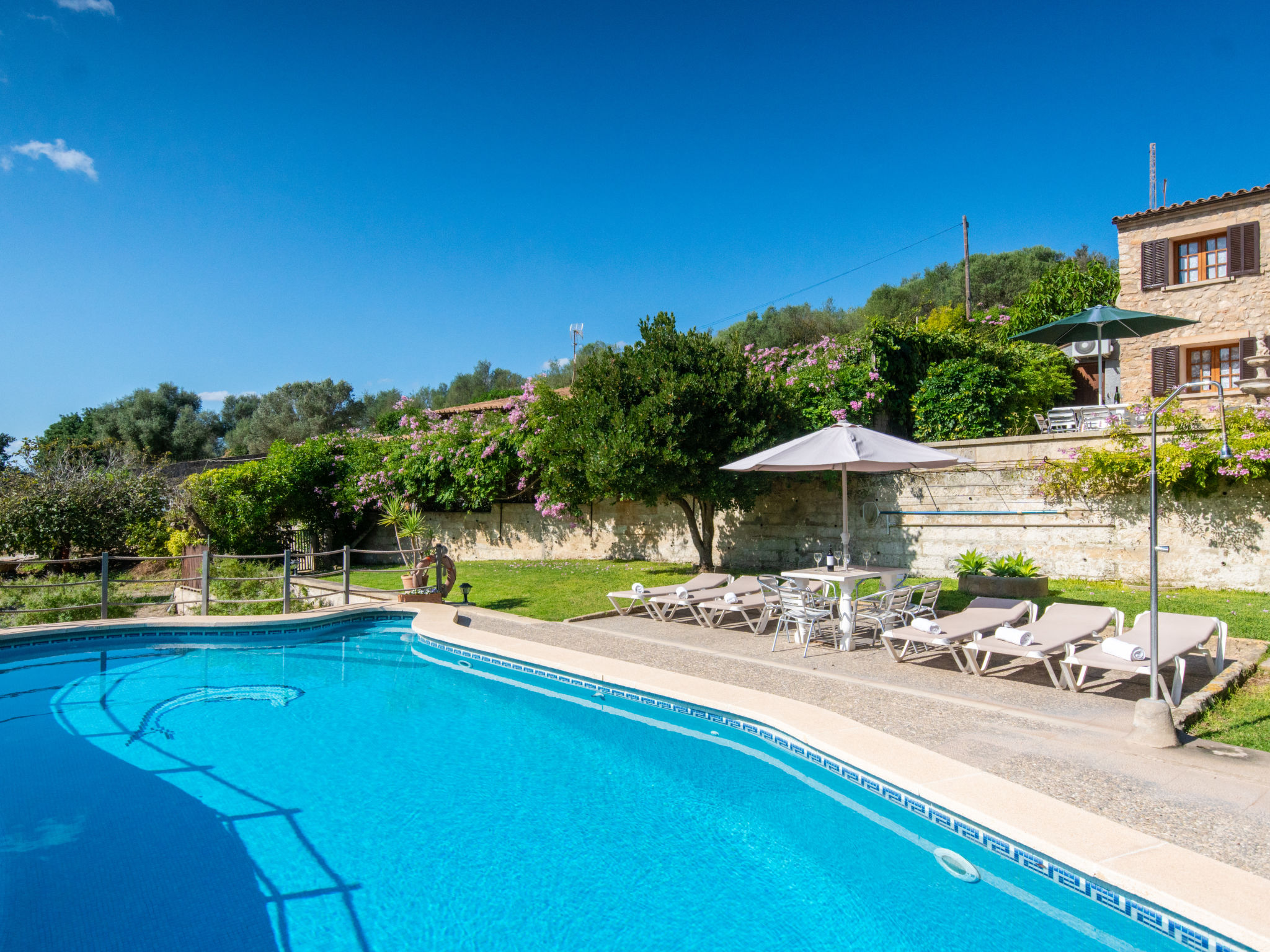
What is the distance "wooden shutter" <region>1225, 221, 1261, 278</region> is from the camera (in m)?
16.8

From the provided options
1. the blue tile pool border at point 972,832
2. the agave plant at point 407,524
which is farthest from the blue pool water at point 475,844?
the agave plant at point 407,524

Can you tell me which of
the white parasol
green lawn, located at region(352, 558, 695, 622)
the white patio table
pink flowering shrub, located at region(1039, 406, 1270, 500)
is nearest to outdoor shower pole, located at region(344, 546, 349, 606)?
green lawn, located at region(352, 558, 695, 622)

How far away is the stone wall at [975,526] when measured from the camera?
10.9 meters

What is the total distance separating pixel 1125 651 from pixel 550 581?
35.7 feet

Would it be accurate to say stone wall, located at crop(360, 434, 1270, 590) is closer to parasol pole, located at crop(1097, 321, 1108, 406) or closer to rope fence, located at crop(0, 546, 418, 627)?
parasol pole, located at crop(1097, 321, 1108, 406)

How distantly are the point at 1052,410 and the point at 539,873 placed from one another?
1351cm

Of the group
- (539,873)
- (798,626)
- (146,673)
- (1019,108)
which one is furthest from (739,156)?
(539,873)

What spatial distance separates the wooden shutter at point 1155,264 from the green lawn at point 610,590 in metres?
10.6

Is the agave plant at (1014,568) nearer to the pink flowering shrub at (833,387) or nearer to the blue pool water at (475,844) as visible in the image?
the pink flowering shrub at (833,387)

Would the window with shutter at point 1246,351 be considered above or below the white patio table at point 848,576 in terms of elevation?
above

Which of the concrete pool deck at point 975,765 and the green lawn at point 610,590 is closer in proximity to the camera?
the concrete pool deck at point 975,765

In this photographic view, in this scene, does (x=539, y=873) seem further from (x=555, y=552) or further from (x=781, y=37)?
(x=781, y=37)

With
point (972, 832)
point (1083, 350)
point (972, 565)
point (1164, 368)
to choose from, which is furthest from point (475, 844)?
point (1083, 350)

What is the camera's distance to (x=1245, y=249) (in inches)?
664
